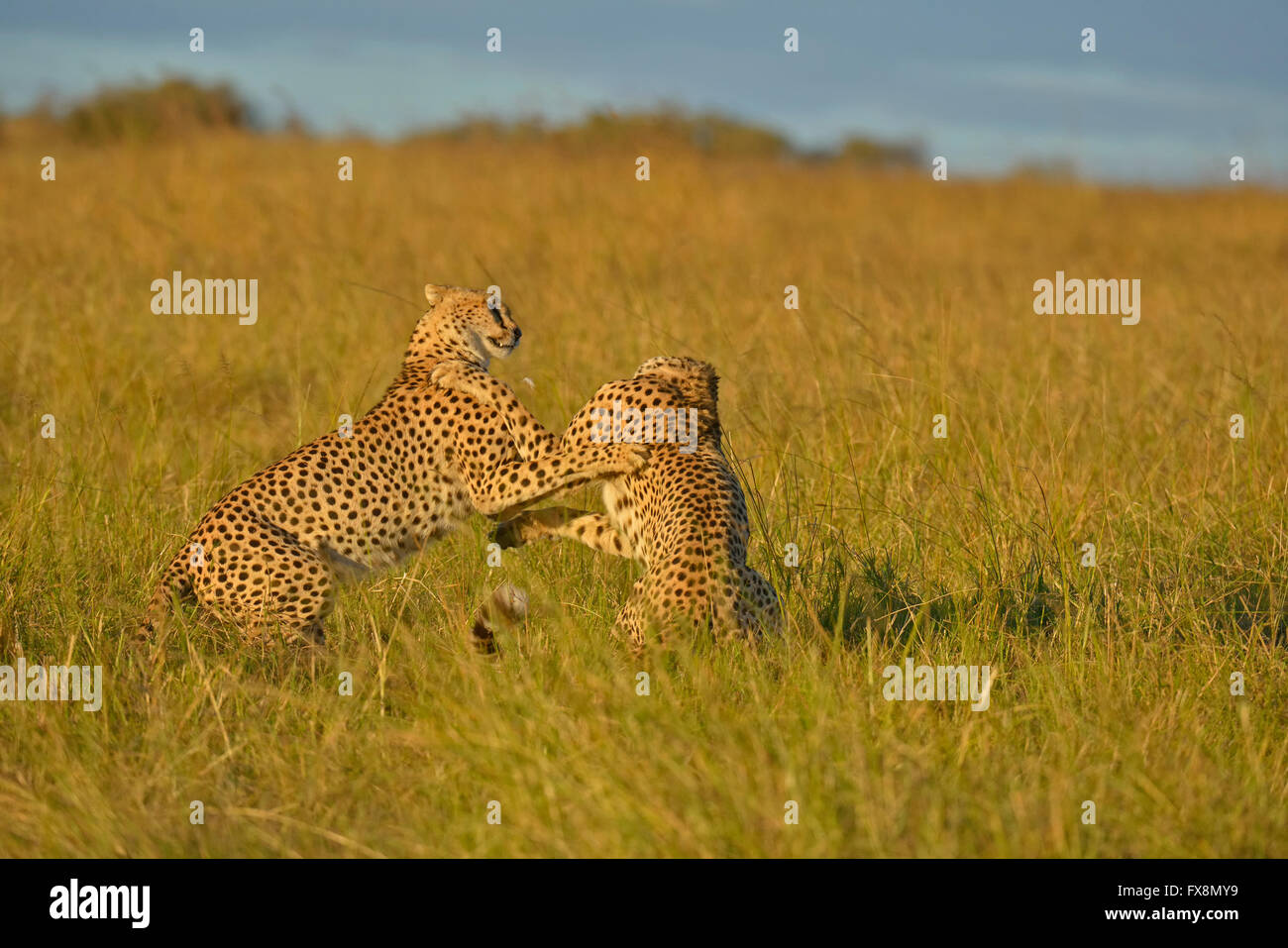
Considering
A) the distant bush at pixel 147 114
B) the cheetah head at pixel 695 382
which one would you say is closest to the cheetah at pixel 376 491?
the cheetah head at pixel 695 382

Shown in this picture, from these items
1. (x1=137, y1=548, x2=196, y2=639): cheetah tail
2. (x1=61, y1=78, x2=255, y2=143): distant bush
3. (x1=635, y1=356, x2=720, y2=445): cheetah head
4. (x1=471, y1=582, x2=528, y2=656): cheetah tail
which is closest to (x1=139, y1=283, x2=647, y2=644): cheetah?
(x1=137, y1=548, x2=196, y2=639): cheetah tail

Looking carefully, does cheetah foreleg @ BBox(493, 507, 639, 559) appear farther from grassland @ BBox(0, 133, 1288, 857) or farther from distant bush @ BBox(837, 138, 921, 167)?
distant bush @ BBox(837, 138, 921, 167)

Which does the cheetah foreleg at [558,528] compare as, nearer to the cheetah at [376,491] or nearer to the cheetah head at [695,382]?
the cheetah at [376,491]

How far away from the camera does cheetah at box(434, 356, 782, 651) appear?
11.8 ft

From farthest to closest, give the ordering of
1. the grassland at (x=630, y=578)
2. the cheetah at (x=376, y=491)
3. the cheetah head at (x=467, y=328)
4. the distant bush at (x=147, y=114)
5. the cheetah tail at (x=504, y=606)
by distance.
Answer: the distant bush at (x=147, y=114)
the cheetah head at (x=467, y=328)
the cheetah at (x=376, y=491)
the cheetah tail at (x=504, y=606)
the grassland at (x=630, y=578)

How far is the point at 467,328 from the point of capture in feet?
15.3

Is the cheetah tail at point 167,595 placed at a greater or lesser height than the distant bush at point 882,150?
lesser

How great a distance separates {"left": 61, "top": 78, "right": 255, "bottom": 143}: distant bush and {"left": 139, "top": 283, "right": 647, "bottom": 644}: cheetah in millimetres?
9432

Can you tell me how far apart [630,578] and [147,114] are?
12942 mm

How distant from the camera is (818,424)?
19.2ft

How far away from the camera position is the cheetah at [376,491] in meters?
3.89

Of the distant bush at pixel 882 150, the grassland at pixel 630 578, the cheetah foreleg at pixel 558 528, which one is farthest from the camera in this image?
the distant bush at pixel 882 150

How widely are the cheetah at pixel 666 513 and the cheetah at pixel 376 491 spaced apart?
0.06 m

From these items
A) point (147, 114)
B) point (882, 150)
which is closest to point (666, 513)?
point (147, 114)
